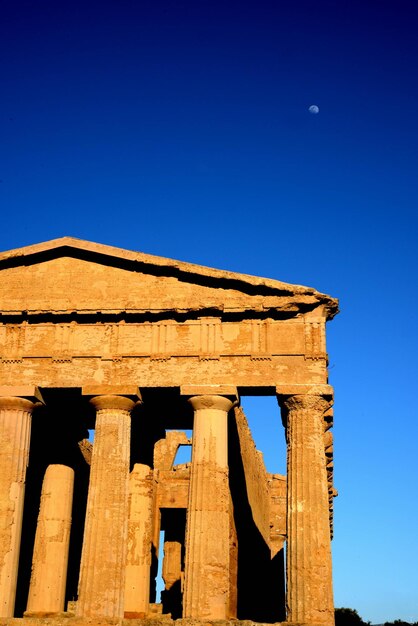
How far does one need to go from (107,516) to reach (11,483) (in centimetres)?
227

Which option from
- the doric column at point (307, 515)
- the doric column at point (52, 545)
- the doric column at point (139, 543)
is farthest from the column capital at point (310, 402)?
the doric column at point (52, 545)

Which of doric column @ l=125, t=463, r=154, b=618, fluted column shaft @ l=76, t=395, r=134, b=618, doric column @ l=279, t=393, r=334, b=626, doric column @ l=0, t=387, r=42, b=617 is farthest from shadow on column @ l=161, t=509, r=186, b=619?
doric column @ l=279, t=393, r=334, b=626

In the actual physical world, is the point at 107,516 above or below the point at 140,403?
below

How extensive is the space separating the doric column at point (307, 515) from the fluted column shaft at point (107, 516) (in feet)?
11.2

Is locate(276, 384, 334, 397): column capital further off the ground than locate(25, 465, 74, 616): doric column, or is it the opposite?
locate(276, 384, 334, 397): column capital

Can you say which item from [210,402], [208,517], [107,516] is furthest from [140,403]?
[208,517]

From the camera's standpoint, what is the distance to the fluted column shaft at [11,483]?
17812mm

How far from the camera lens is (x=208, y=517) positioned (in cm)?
1750

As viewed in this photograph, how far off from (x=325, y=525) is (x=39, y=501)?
9.03 meters

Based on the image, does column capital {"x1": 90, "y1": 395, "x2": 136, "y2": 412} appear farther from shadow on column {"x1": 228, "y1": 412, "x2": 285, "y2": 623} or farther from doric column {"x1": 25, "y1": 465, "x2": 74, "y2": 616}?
shadow on column {"x1": 228, "y1": 412, "x2": 285, "y2": 623}

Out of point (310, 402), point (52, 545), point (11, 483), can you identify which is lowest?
point (52, 545)

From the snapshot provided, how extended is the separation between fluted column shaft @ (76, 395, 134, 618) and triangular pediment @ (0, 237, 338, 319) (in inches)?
92.4

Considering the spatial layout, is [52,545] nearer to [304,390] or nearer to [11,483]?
[11,483]

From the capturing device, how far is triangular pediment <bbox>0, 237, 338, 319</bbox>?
62.1 ft
